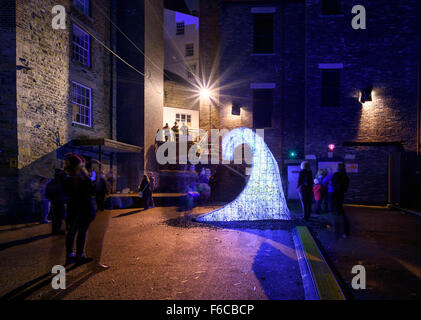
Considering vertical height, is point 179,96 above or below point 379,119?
above

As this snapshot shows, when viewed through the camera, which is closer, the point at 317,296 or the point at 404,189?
the point at 317,296

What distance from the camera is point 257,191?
24.1 ft

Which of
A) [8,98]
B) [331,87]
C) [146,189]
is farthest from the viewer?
[331,87]

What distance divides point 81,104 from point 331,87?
44.8 feet

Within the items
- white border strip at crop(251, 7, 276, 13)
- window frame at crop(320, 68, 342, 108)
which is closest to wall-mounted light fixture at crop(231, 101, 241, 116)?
window frame at crop(320, 68, 342, 108)

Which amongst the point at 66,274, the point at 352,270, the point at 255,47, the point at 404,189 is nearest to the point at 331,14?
the point at 255,47

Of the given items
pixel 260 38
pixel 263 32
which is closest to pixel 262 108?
pixel 260 38

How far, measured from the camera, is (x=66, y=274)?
153 inches

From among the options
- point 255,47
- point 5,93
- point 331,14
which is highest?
point 331,14

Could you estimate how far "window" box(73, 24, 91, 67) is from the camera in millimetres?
12180

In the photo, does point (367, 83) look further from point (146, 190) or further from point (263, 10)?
point (146, 190)

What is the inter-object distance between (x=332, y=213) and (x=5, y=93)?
12.8m

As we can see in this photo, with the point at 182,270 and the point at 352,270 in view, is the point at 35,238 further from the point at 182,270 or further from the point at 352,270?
the point at 352,270

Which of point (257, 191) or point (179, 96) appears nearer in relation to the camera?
point (257, 191)
